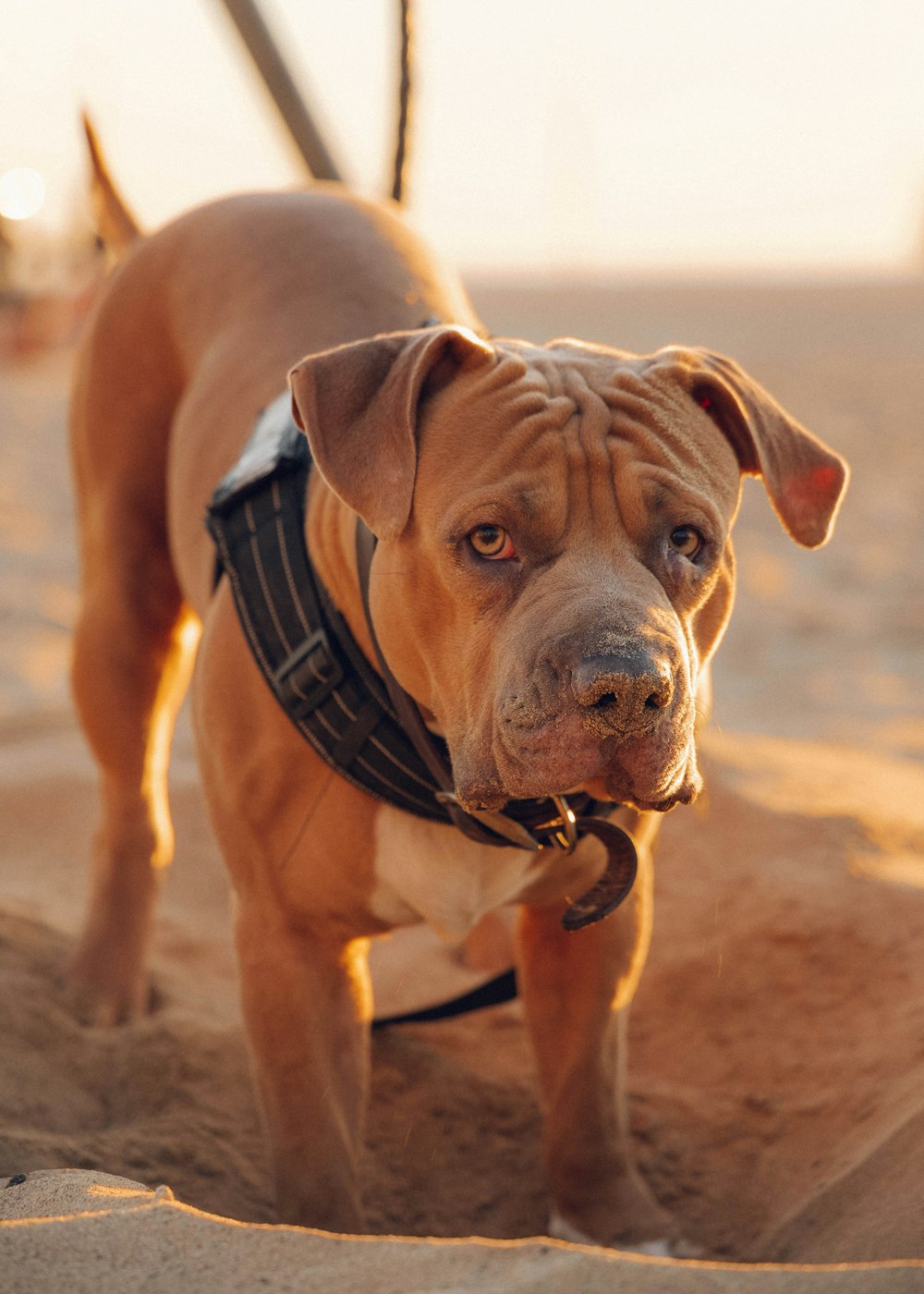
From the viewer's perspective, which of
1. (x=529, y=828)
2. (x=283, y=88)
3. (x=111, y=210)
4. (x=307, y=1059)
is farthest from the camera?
(x=283, y=88)

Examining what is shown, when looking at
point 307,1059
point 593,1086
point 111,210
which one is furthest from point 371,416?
point 111,210

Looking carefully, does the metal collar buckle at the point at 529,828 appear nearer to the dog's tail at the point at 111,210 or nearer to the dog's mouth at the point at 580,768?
the dog's mouth at the point at 580,768

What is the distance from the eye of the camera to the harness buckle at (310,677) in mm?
2223

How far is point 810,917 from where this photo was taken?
127 inches

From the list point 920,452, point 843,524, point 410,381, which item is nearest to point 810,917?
point 410,381

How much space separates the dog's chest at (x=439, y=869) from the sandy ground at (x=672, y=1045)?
1.17 feet

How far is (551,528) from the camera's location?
198 cm

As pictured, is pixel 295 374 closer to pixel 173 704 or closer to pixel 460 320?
pixel 460 320

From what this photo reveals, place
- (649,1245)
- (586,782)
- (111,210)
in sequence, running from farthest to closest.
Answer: (111,210), (649,1245), (586,782)

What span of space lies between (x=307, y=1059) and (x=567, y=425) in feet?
3.58

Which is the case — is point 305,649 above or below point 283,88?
below

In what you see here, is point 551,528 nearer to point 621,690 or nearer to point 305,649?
point 621,690

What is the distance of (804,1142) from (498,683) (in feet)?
4.19

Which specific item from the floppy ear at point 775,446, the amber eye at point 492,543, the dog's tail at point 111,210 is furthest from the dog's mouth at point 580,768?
the dog's tail at point 111,210
